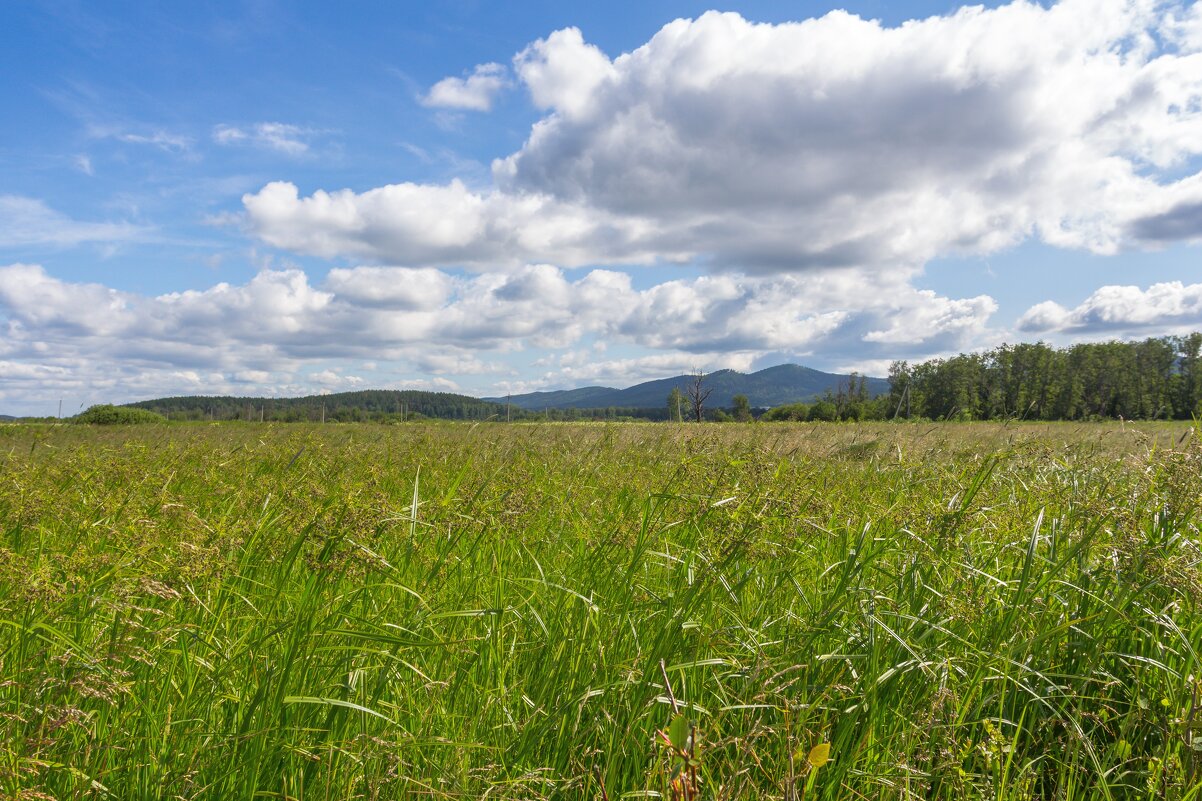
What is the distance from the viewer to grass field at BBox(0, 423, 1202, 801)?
1906 millimetres

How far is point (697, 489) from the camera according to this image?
3.31 meters

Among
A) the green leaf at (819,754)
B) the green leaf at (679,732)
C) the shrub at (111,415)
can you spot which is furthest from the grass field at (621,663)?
the shrub at (111,415)

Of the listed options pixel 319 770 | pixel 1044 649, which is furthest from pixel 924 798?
pixel 319 770

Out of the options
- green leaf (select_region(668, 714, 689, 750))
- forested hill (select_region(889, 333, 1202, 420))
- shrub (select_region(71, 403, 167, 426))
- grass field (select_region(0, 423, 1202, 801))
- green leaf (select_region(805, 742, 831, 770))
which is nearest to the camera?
green leaf (select_region(668, 714, 689, 750))

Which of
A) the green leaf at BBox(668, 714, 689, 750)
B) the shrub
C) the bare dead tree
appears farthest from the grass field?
the shrub

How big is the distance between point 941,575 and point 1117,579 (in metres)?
0.82

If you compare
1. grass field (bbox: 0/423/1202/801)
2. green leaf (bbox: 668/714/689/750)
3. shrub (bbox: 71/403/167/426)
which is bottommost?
grass field (bbox: 0/423/1202/801)

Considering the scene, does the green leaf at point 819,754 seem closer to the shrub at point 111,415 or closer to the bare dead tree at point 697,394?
the bare dead tree at point 697,394

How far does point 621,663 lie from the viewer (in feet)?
6.82

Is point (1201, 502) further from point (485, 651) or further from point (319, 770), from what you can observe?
point (319, 770)

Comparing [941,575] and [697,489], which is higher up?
[697,489]

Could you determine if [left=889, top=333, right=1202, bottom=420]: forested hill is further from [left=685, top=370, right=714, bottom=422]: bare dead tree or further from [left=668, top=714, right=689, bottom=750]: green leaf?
[left=668, top=714, right=689, bottom=750]: green leaf

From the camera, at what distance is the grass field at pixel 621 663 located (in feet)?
6.25

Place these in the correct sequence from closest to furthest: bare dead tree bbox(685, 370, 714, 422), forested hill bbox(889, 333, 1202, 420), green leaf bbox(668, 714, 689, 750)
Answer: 1. green leaf bbox(668, 714, 689, 750)
2. bare dead tree bbox(685, 370, 714, 422)
3. forested hill bbox(889, 333, 1202, 420)
